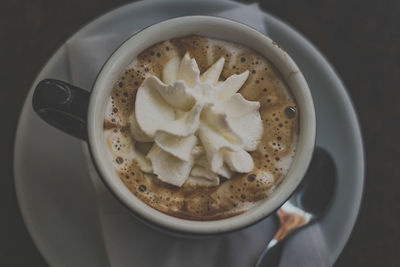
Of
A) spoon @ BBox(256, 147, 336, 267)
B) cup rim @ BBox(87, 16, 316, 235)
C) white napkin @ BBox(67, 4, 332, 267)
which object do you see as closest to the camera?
cup rim @ BBox(87, 16, 316, 235)

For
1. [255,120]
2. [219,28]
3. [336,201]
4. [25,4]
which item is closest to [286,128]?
[255,120]

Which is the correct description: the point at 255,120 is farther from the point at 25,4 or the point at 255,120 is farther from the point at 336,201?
the point at 25,4

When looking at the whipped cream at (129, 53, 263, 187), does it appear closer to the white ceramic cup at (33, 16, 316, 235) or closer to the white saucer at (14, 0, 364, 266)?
the white ceramic cup at (33, 16, 316, 235)

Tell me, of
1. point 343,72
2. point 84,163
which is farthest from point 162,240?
point 343,72

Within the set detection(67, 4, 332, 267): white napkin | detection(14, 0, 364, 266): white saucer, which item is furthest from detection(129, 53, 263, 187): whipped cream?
detection(14, 0, 364, 266): white saucer

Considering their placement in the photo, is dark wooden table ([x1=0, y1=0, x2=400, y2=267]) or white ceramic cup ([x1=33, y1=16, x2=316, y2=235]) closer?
white ceramic cup ([x1=33, y1=16, x2=316, y2=235])

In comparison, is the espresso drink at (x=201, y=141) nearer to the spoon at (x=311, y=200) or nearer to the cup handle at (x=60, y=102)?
the cup handle at (x=60, y=102)

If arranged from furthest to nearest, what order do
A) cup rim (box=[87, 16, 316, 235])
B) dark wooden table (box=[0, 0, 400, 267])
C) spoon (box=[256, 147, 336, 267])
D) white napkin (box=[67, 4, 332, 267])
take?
dark wooden table (box=[0, 0, 400, 267]) → spoon (box=[256, 147, 336, 267]) → white napkin (box=[67, 4, 332, 267]) → cup rim (box=[87, 16, 316, 235])
